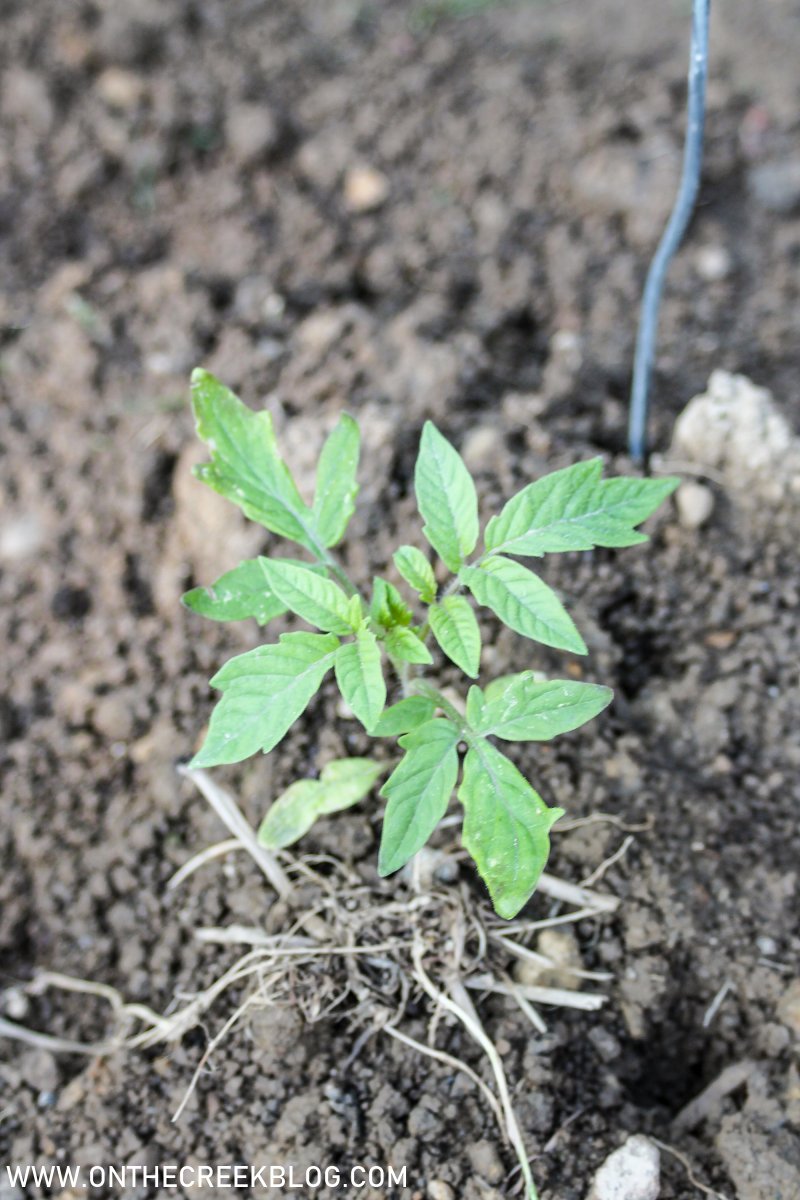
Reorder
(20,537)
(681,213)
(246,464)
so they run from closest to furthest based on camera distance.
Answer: (246,464) → (681,213) → (20,537)

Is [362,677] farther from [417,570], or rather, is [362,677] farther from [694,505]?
[694,505]

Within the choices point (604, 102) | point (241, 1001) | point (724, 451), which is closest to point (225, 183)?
point (604, 102)

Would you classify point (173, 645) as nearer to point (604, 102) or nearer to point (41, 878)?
point (41, 878)

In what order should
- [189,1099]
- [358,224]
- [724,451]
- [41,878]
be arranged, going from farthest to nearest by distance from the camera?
[358,224]
[724,451]
[41,878]
[189,1099]

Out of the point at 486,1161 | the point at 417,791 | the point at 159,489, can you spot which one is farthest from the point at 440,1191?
the point at 159,489

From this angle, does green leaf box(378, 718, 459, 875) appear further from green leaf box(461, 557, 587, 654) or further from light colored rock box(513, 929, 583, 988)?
light colored rock box(513, 929, 583, 988)

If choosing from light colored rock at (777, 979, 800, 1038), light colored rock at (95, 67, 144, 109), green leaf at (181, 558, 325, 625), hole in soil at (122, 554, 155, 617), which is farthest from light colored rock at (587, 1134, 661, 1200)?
light colored rock at (95, 67, 144, 109)
